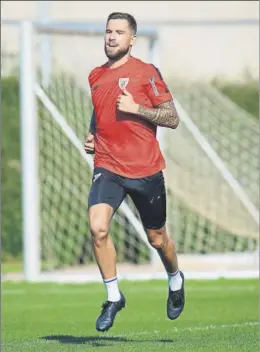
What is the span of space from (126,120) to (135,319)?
11.1ft

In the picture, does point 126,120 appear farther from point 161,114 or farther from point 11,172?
point 11,172

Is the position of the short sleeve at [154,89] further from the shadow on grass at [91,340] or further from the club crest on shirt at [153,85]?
the shadow on grass at [91,340]

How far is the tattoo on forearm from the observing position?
10.1 meters

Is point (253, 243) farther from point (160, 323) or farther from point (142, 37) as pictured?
point (160, 323)

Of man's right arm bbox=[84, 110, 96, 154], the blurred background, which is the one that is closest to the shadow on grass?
man's right arm bbox=[84, 110, 96, 154]

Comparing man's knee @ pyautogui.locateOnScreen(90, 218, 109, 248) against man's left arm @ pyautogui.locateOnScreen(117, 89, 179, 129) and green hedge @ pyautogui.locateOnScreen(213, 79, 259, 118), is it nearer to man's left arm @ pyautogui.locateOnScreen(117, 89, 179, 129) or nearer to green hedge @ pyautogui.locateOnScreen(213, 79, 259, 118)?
man's left arm @ pyautogui.locateOnScreen(117, 89, 179, 129)

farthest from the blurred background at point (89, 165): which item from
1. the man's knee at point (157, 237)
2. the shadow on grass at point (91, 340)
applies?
the man's knee at point (157, 237)

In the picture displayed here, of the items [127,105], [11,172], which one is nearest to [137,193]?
[127,105]

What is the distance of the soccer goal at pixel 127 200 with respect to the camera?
1914cm

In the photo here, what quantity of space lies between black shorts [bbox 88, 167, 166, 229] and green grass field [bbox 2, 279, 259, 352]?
0.94 meters

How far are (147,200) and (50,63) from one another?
414 inches

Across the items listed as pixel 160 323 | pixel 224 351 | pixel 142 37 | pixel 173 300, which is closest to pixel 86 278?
pixel 142 37

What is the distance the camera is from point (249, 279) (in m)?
18.2

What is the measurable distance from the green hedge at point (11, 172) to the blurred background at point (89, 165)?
0.02 m
